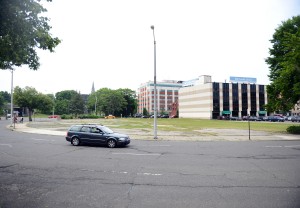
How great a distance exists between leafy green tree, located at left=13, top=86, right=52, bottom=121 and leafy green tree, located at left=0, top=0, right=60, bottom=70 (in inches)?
1784

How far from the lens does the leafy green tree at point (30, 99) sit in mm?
48312

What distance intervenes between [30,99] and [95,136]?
41516mm

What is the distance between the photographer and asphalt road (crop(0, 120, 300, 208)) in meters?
5.27

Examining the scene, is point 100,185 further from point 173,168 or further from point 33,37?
point 33,37

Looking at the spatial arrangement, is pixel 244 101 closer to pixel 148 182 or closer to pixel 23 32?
pixel 148 182

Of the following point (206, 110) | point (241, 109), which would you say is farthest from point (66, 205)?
point (241, 109)

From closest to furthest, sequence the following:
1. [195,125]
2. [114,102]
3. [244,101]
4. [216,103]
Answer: [195,125] → [216,103] → [244,101] → [114,102]

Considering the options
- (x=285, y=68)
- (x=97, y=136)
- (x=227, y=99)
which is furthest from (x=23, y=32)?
(x=227, y=99)

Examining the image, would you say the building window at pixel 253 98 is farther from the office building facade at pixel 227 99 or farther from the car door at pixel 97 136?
the car door at pixel 97 136

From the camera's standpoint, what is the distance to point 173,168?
28.6 ft

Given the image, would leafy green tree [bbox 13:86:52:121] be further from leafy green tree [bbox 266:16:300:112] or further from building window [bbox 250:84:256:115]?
building window [bbox 250:84:256:115]

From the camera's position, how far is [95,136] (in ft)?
48.9

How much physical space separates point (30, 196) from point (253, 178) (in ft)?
22.4

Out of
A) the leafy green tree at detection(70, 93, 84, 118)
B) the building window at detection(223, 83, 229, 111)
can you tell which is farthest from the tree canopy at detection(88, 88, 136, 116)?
the building window at detection(223, 83, 229, 111)
